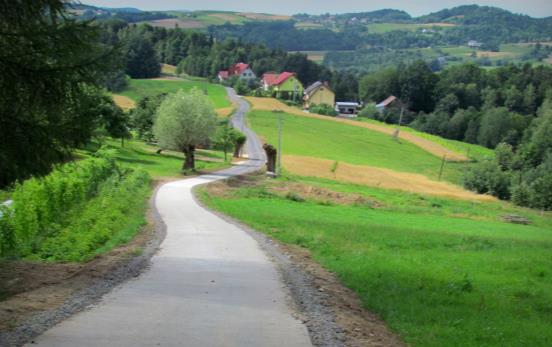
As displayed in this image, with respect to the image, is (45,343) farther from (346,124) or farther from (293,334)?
(346,124)

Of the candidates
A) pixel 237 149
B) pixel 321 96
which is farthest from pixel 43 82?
pixel 321 96

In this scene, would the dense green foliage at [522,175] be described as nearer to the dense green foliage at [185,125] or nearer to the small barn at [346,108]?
the dense green foliage at [185,125]

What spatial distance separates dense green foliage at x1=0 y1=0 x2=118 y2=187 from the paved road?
2.88 m

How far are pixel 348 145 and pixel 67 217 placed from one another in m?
78.0

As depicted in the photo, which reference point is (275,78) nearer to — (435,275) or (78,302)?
(435,275)

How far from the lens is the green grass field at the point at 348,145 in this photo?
8475cm

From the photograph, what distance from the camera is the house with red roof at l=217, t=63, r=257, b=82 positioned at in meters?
183

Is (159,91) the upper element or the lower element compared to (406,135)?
upper

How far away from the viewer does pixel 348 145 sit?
97062mm

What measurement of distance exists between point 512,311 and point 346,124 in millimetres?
108415

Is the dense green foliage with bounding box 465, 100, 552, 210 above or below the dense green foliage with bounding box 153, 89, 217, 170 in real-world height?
below

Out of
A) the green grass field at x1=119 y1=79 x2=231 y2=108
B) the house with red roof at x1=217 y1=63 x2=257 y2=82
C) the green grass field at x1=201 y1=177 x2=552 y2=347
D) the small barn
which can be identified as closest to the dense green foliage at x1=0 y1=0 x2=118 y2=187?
the green grass field at x1=201 y1=177 x2=552 y2=347

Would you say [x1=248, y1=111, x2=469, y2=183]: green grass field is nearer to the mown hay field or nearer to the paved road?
the mown hay field

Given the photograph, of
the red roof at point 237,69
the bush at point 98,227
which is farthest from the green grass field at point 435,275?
the red roof at point 237,69
